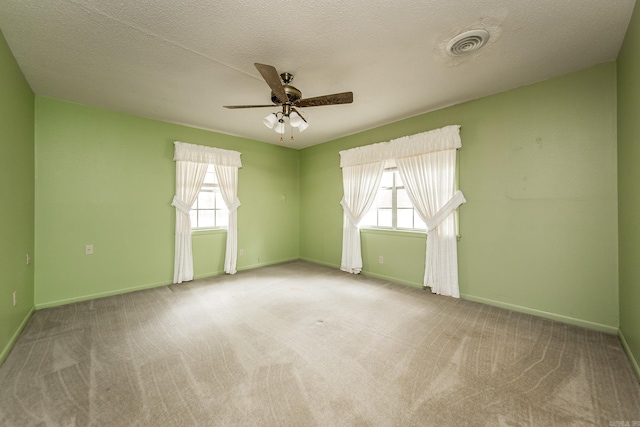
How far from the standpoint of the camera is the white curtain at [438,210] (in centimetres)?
336

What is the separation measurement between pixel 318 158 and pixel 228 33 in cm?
347

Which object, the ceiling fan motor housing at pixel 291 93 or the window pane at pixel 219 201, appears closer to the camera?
the ceiling fan motor housing at pixel 291 93

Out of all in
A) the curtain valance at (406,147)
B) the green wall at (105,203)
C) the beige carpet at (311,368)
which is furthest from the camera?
the curtain valance at (406,147)

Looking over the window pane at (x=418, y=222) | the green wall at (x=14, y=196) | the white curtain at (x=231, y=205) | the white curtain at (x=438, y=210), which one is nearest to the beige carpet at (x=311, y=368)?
the green wall at (x=14, y=196)

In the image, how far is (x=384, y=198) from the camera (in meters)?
4.34

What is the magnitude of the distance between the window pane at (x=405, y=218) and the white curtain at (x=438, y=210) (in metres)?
0.32

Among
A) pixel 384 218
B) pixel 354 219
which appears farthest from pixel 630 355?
pixel 354 219

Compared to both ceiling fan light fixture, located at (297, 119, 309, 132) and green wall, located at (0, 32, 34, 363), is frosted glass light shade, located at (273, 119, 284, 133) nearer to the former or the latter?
ceiling fan light fixture, located at (297, 119, 309, 132)

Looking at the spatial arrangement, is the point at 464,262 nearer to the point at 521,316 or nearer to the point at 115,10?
the point at 521,316

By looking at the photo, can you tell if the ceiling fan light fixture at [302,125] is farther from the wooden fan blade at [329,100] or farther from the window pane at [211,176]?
the window pane at [211,176]

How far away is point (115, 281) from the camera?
3.54 meters

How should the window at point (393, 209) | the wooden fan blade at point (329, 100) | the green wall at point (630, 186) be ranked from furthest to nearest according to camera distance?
the window at point (393, 209)
the wooden fan blade at point (329, 100)
the green wall at point (630, 186)

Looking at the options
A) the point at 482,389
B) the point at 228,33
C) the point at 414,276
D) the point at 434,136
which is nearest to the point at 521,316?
the point at 414,276

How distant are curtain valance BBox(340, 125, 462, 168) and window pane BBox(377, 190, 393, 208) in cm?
56
